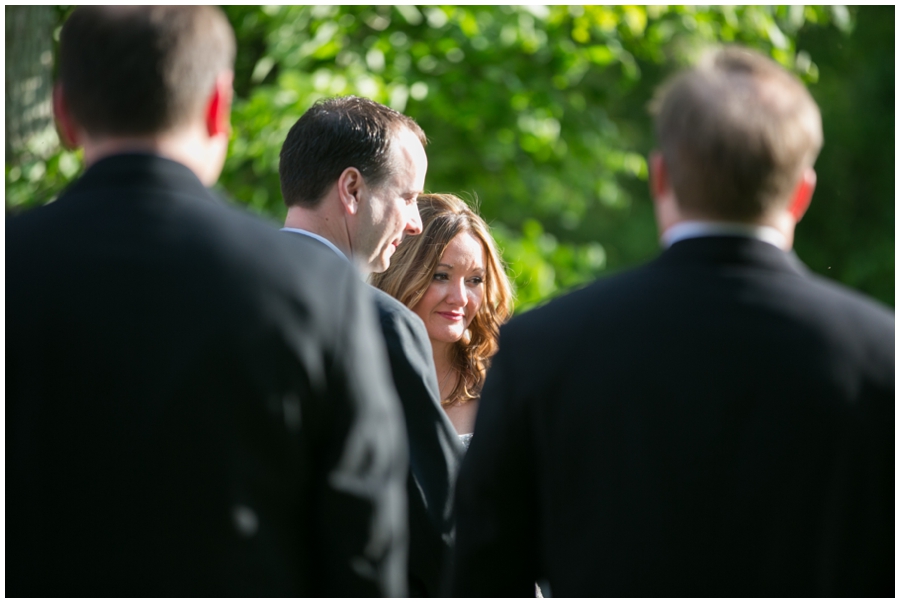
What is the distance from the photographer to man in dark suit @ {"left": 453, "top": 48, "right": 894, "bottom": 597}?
5.62 feet

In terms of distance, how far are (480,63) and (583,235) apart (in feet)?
25.0

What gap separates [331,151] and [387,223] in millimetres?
262

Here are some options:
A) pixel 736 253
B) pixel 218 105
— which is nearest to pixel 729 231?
pixel 736 253

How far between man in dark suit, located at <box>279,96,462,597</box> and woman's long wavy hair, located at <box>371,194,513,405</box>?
75 centimetres

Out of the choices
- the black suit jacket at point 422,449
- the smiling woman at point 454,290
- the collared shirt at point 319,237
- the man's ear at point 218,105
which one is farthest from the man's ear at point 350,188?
the man's ear at point 218,105

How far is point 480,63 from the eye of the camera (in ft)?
23.9

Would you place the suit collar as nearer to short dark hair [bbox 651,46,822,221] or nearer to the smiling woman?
short dark hair [bbox 651,46,822,221]

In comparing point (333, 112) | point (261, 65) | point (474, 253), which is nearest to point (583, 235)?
point (261, 65)

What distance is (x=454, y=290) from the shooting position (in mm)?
3920

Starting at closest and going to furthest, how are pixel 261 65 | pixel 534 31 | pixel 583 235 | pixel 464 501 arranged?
pixel 464 501
pixel 261 65
pixel 534 31
pixel 583 235

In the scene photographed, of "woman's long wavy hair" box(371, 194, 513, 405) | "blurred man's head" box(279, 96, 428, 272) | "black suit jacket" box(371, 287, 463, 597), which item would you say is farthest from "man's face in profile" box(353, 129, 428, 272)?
"woman's long wavy hair" box(371, 194, 513, 405)

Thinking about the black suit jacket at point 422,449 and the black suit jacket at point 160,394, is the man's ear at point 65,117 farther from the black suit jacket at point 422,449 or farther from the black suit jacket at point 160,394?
the black suit jacket at point 422,449

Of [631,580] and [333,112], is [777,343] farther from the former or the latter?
[333,112]

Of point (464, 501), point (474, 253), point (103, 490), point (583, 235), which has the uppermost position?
point (103, 490)
